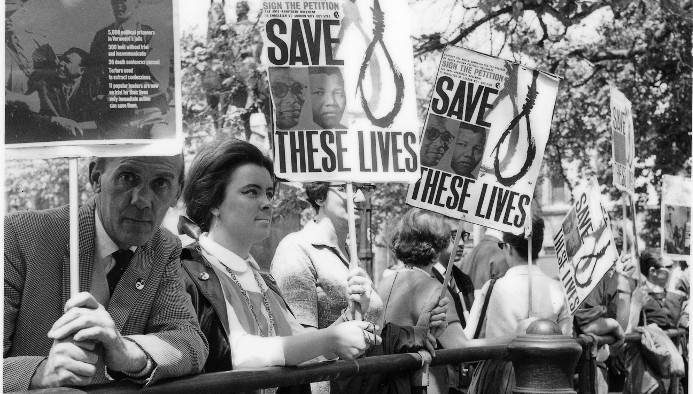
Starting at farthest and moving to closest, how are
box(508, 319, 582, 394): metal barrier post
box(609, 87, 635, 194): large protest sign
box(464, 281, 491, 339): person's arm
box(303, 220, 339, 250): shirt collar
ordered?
box(609, 87, 635, 194): large protest sign, box(464, 281, 491, 339): person's arm, box(303, 220, 339, 250): shirt collar, box(508, 319, 582, 394): metal barrier post

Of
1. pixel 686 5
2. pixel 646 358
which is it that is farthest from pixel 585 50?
pixel 646 358

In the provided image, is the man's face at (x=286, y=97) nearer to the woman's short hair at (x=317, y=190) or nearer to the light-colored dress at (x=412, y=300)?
the woman's short hair at (x=317, y=190)

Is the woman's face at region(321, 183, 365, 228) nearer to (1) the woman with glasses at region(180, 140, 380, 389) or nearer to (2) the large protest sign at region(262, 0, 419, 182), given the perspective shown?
(2) the large protest sign at region(262, 0, 419, 182)

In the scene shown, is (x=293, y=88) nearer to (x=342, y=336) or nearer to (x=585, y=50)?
(x=342, y=336)

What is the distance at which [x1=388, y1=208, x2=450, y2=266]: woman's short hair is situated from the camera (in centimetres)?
578

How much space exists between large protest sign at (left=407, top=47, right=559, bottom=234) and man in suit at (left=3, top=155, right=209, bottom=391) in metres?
2.17

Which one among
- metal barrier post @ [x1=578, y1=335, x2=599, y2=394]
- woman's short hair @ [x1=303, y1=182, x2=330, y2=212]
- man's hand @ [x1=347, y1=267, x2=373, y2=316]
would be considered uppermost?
woman's short hair @ [x1=303, y1=182, x2=330, y2=212]

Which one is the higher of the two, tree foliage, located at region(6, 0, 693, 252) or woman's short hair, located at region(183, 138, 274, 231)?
tree foliage, located at region(6, 0, 693, 252)

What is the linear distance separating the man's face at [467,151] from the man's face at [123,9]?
263 centimetres

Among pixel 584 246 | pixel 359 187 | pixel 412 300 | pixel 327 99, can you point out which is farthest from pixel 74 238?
pixel 584 246

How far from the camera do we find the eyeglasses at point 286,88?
436cm

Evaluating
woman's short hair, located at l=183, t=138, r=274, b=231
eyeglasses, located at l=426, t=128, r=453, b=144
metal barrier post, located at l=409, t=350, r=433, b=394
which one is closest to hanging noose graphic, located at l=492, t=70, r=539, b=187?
eyeglasses, located at l=426, t=128, r=453, b=144

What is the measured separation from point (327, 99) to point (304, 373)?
1233 millimetres

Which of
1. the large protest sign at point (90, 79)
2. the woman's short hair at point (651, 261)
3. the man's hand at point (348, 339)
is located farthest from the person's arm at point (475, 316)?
the woman's short hair at point (651, 261)
